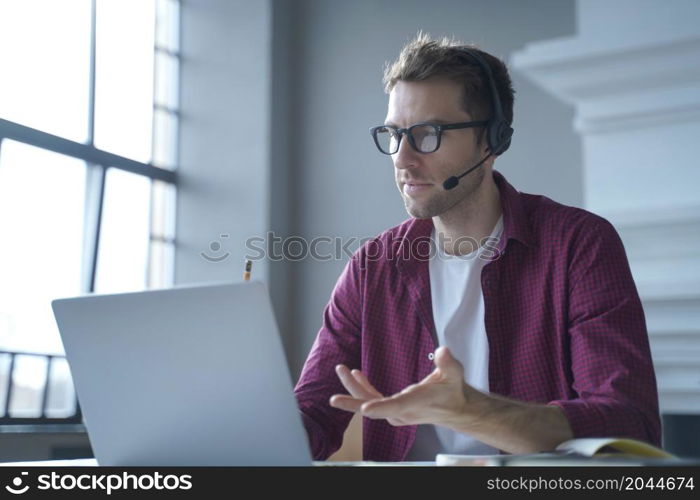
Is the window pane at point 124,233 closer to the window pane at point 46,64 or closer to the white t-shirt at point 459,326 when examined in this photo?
the window pane at point 46,64

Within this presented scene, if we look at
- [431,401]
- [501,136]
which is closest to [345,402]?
[431,401]

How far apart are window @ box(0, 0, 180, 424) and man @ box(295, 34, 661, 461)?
1.79 metres

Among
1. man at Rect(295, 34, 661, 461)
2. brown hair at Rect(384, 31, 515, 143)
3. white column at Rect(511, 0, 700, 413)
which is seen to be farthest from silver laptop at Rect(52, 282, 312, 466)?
white column at Rect(511, 0, 700, 413)

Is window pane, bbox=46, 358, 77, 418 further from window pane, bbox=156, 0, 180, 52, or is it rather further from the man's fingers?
the man's fingers

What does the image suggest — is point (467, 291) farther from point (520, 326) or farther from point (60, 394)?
point (60, 394)

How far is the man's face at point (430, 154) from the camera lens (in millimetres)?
1700

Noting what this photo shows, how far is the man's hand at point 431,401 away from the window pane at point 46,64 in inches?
106

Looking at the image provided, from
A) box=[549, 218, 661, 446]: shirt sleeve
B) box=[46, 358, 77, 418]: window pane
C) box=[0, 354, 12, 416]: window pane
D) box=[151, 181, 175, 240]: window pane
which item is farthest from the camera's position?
box=[151, 181, 175, 240]: window pane

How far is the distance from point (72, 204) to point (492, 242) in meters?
2.37

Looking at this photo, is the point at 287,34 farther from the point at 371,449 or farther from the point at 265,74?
the point at 371,449

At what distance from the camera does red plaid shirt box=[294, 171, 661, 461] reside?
1.26 metres

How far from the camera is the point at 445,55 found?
5.71ft

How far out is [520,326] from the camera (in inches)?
62.0
